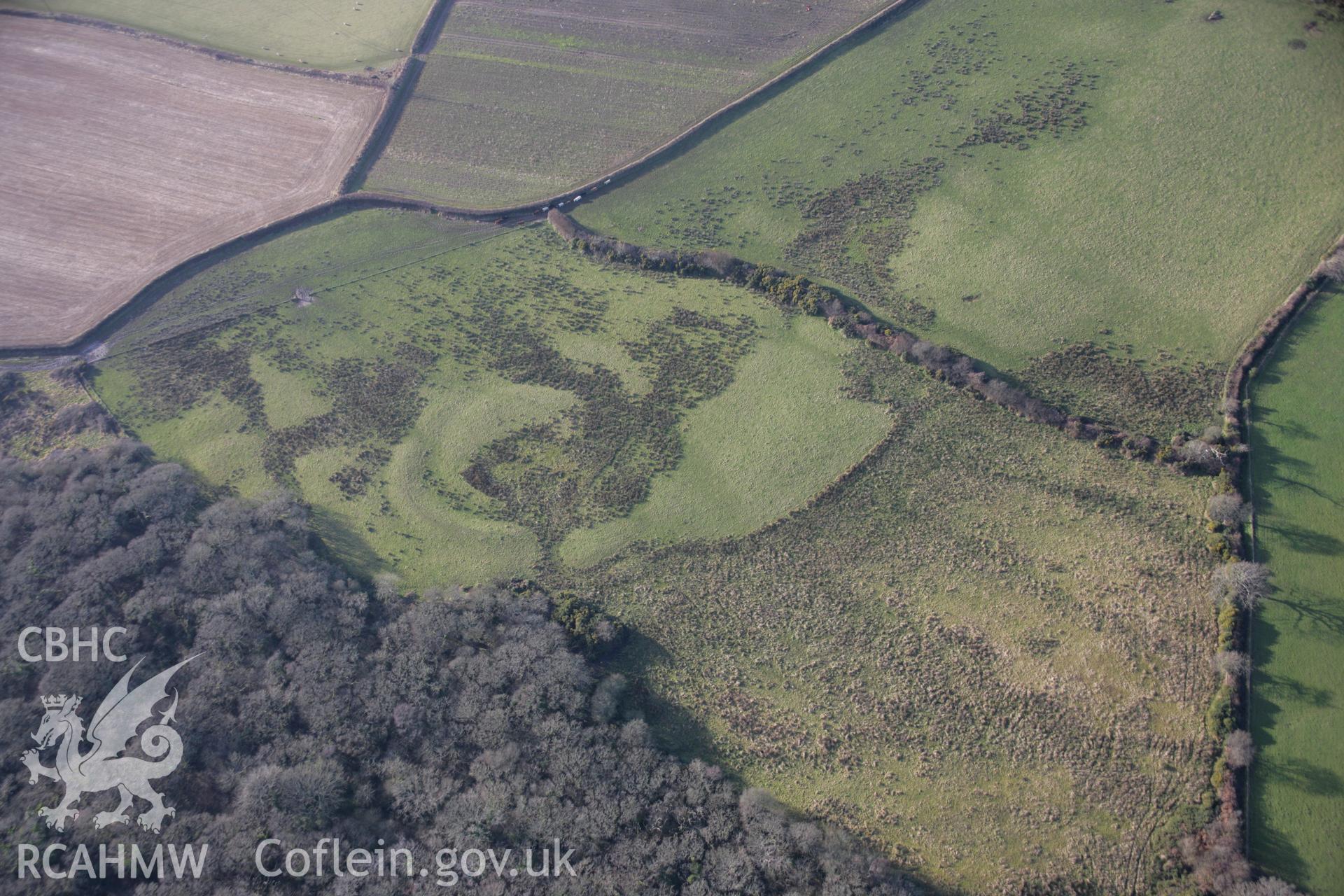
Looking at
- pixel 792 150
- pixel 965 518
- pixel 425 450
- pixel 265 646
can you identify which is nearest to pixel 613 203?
pixel 792 150

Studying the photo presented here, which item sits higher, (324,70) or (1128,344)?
(324,70)

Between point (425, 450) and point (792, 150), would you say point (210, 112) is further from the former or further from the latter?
point (792, 150)

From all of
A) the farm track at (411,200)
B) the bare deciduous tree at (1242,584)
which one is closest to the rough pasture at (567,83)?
the farm track at (411,200)

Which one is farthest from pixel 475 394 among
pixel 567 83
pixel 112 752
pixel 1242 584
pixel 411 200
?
pixel 1242 584

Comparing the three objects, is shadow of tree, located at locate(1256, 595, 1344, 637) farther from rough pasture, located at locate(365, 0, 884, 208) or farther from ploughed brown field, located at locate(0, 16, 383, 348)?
ploughed brown field, located at locate(0, 16, 383, 348)

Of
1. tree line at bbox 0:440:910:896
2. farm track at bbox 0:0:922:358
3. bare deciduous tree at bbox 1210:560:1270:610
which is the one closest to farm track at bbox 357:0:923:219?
farm track at bbox 0:0:922:358

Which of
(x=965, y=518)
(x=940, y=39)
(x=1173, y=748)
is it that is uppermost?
(x=940, y=39)
